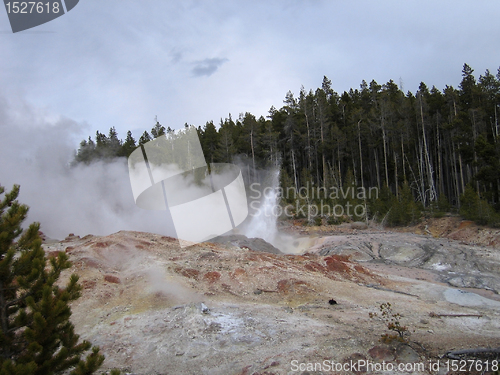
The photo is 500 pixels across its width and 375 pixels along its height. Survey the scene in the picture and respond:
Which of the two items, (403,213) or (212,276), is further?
(403,213)

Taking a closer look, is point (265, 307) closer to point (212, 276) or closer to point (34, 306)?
point (212, 276)

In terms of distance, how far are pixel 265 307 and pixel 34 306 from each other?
6360 mm

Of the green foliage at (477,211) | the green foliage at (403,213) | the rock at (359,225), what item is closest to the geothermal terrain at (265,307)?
the green foliage at (477,211)

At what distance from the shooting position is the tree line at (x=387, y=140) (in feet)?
116

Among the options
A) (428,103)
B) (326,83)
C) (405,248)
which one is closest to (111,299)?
(405,248)

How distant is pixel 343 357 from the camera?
679cm

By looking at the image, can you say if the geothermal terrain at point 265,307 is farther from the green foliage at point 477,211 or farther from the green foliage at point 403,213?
the green foliage at point 403,213

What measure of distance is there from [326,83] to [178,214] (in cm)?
4731

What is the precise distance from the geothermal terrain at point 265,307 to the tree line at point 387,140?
19.3 metres

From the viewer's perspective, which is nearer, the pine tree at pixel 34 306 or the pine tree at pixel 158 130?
the pine tree at pixel 34 306

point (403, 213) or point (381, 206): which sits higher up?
point (381, 206)

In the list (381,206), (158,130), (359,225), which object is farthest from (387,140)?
(158,130)

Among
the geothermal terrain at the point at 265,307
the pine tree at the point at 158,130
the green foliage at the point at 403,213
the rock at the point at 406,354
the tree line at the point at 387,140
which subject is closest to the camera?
the rock at the point at 406,354

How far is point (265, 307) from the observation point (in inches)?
400
